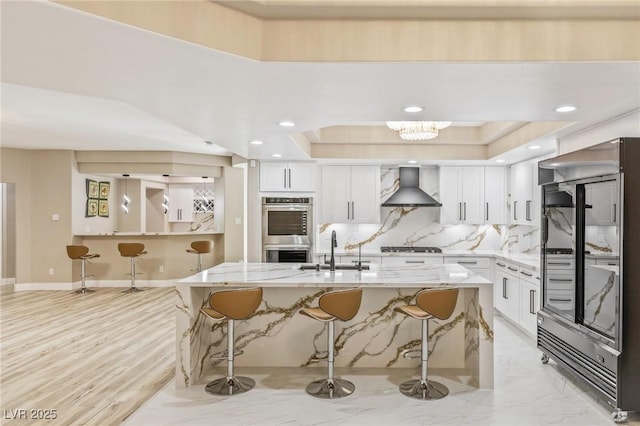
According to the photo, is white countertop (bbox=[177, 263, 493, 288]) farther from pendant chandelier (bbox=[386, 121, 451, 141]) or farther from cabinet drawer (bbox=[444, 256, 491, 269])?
cabinet drawer (bbox=[444, 256, 491, 269])

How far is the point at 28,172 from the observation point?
7.74 meters

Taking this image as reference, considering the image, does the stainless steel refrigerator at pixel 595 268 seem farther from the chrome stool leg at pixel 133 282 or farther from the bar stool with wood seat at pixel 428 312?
the chrome stool leg at pixel 133 282

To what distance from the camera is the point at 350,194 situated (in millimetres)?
7008

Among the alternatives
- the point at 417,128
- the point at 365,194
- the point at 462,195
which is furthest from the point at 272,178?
the point at 462,195

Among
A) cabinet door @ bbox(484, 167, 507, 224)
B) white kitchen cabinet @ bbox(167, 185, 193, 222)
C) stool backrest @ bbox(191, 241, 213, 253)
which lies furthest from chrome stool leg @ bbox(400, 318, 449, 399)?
white kitchen cabinet @ bbox(167, 185, 193, 222)

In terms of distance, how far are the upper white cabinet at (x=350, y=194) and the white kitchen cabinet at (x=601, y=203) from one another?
3743 mm

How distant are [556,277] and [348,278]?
1941mm

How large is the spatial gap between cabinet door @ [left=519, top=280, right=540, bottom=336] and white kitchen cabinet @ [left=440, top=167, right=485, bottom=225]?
5.82 ft

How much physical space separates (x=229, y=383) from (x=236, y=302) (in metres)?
0.74

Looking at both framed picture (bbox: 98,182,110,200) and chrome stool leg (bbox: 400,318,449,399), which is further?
framed picture (bbox: 98,182,110,200)

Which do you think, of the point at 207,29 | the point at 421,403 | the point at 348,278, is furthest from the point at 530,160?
the point at 207,29

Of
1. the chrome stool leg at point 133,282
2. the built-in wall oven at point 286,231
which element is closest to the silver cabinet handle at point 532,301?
the built-in wall oven at point 286,231

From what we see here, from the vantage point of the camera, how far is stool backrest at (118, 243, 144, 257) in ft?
25.2

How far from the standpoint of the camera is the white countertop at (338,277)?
361 centimetres
